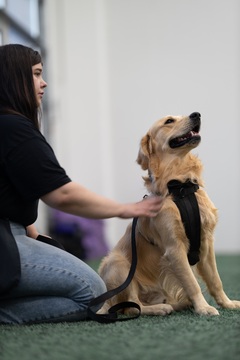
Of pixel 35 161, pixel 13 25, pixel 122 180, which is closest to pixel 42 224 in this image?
pixel 122 180

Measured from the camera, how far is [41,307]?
1.95 metres

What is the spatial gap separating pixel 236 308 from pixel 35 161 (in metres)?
1.04

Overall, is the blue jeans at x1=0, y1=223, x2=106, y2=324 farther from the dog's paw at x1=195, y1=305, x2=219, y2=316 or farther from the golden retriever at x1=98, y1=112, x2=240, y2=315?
the dog's paw at x1=195, y1=305, x2=219, y2=316

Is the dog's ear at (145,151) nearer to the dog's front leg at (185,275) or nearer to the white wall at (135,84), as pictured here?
the dog's front leg at (185,275)

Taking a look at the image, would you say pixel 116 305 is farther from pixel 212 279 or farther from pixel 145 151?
pixel 145 151

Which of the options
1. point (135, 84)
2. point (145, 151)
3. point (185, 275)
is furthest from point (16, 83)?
point (135, 84)

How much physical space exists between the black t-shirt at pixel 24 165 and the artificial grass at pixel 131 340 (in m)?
0.45

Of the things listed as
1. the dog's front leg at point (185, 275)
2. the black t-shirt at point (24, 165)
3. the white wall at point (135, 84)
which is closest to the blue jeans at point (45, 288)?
the black t-shirt at point (24, 165)

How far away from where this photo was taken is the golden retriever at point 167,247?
213cm

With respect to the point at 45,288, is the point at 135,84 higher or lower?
higher

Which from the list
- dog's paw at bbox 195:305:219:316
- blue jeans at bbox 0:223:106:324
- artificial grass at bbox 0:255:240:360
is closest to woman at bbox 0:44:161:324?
blue jeans at bbox 0:223:106:324

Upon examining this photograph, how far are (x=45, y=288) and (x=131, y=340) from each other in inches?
20.6

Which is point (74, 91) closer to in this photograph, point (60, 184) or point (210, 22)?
point (210, 22)

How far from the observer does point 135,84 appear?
7000 mm
